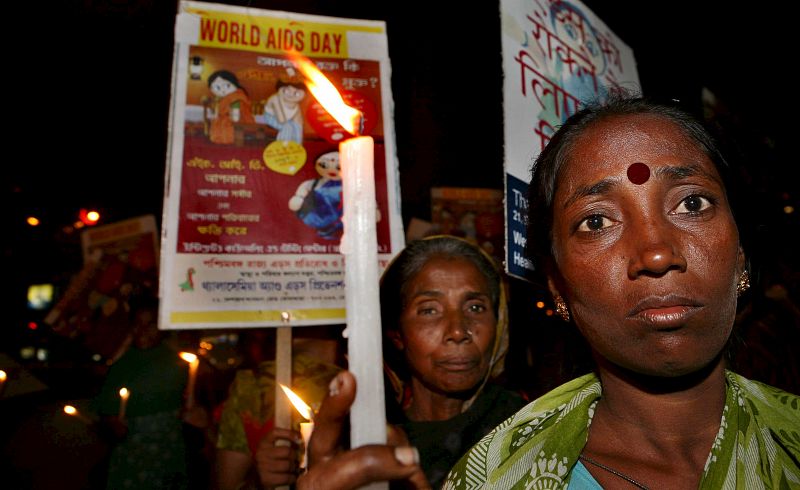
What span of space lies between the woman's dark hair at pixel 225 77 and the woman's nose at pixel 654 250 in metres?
2.00

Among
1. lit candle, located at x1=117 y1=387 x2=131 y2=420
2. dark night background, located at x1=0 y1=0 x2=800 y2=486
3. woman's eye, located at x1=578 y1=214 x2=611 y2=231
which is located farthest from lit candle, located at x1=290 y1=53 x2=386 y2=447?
lit candle, located at x1=117 y1=387 x2=131 y2=420

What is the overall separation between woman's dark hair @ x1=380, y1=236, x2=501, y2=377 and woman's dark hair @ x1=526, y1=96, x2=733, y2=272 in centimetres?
78

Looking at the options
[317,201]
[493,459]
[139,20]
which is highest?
[139,20]

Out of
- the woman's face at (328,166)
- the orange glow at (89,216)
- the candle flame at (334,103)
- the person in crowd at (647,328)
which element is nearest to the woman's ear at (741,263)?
the person in crowd at (647,328)

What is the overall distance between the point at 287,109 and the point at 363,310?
2.13 m

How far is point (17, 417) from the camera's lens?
5219mm

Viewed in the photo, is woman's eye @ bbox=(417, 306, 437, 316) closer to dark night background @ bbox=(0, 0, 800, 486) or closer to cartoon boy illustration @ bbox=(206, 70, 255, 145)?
cartoon boy illustration @ bbox=(206, 70, 255, 145)

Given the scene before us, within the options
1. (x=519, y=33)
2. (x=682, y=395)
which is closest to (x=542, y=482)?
(x=682, y=395)

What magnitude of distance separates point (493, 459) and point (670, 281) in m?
0.72

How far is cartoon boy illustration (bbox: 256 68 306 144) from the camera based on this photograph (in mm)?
2633

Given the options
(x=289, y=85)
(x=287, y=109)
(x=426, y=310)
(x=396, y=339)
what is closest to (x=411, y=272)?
(x=426, y=310)

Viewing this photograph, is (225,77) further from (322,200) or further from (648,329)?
(648,329)

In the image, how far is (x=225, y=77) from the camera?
8.55 ft

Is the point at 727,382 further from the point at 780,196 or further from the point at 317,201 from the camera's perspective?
the point at 780,196
